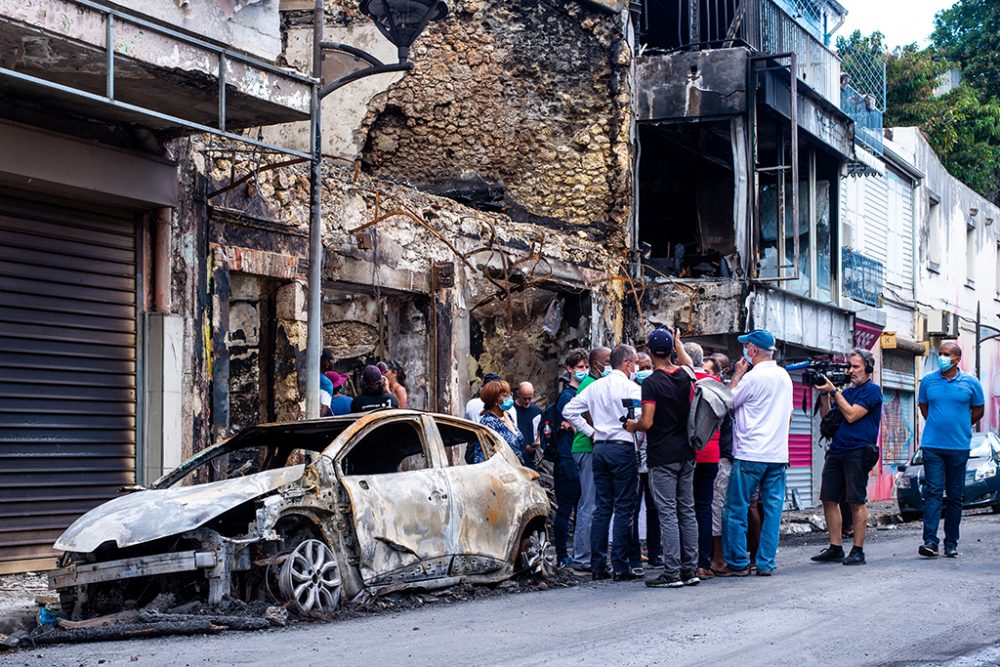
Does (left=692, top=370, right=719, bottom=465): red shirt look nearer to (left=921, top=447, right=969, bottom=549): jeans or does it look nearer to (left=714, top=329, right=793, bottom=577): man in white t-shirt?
(left=714, top=329, right=793, bottom=577): man in white t-shirt

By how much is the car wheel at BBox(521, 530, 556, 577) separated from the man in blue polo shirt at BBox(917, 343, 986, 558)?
3.73 m

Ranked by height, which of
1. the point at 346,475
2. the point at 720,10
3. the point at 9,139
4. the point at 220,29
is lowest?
the point at 346,475

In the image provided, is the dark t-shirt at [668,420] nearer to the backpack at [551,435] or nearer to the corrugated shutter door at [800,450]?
the backpack at [551,435]

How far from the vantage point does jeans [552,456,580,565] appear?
1237cm

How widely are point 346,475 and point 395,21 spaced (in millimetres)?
4691

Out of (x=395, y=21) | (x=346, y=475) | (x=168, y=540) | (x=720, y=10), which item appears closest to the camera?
(x=168, y=540)

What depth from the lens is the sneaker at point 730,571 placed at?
11.4 m

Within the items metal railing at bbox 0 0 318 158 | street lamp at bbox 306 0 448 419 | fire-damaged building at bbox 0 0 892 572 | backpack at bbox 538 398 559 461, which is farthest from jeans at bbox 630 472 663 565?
metal railing at bbox 0 0 318 158

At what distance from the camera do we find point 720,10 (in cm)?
2273

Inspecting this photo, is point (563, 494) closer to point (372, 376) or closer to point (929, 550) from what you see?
point (372, 376)

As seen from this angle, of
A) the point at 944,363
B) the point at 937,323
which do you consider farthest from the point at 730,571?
the point at 937,323

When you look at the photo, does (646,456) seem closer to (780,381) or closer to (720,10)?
(780,381)

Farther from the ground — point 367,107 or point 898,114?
point 898,114

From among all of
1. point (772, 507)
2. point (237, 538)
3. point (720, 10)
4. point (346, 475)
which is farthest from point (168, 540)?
point (720, 10)
